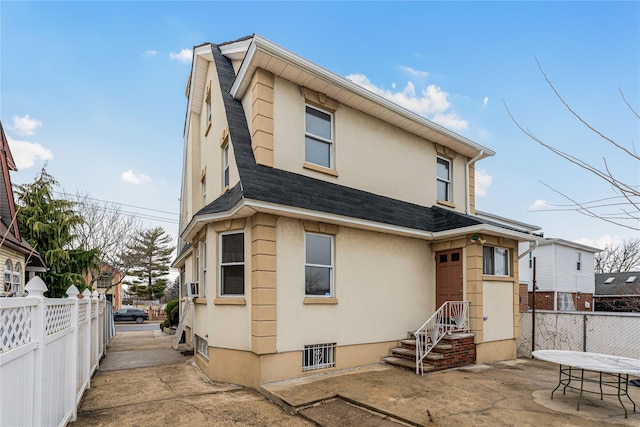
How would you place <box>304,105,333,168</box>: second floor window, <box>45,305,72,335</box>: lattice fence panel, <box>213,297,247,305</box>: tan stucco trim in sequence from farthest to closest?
<box>304,105,333,168</box>: second floor window, <box>213,297,247,305</box>: tan stucco trim, <box>45,305,72,335</box>: lattice fence panel

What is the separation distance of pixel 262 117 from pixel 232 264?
3313 millimetres

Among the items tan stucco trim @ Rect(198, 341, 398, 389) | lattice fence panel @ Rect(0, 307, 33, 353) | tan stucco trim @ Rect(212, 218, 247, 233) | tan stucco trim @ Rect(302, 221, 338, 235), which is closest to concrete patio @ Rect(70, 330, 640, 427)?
tan stucco trim @ Rect(198, 341, 398, 389)

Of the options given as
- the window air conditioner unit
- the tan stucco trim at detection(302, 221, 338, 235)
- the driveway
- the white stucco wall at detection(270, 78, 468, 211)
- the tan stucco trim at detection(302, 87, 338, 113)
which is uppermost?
the tan stucco trim at detection(302, 87, 338, 113)

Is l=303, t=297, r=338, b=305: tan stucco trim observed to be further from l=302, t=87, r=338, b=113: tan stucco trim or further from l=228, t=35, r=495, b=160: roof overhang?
l=228, t=35, r=495, b=160: roof overhang

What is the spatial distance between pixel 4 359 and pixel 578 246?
103 ft

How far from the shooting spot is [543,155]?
2.24 meters

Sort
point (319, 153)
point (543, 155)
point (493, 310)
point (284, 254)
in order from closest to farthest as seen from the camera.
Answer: point (543, 155) < point (284, 254) < point (319, 153) < point (493, 310)

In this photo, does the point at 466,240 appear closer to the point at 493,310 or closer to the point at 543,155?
Result: the point at 493,310

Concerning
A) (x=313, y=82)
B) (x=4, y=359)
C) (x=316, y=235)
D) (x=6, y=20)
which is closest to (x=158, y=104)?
(x=313, y=82)

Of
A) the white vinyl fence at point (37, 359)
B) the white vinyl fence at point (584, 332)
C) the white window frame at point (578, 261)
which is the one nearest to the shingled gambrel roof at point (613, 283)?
the white window frame at point (578, 261)

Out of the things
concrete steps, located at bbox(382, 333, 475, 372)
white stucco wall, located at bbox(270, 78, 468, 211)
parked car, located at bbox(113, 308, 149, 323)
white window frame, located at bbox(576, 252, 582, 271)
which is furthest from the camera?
parked car, located at bbox(113, 308, 149, 323)

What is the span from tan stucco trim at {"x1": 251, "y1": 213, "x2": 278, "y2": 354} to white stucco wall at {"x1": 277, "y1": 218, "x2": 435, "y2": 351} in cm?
19

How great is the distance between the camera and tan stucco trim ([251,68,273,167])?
25.4 ft

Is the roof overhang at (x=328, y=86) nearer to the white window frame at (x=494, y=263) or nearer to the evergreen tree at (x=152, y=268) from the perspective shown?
the white window frame at (x=494, y=263)
